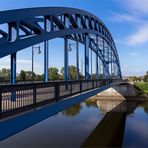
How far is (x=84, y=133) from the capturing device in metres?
21.7

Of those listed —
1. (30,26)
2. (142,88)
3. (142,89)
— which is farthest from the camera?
(142,88)

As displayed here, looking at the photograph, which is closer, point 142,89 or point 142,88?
point 142,89

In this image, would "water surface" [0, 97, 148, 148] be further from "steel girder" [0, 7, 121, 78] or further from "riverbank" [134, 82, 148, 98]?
"riverbank" [134, 82, 148, 98]

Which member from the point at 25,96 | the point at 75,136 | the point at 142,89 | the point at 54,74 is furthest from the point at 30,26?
the point at 142,89

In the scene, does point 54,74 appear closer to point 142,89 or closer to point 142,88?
point 142,89

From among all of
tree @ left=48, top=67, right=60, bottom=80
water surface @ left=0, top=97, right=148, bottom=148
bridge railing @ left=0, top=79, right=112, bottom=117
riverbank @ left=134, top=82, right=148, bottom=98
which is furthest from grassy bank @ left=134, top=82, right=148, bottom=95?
bridge railing @ left=0, top=79, right=112, bottom=117

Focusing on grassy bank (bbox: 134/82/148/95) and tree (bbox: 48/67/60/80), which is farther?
grassy bank (bbox: 134/82/148/95)

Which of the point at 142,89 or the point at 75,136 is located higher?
the point at 142,89

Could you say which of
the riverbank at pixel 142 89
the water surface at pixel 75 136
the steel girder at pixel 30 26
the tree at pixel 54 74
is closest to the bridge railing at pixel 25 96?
the steel girder at pixel 30 26

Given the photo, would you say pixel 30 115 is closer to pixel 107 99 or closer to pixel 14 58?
pixel 14 58

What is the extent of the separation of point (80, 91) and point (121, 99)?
45.3 metres

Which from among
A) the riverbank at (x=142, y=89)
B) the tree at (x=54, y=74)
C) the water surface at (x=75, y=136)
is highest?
the tree at (x=54, y=74)

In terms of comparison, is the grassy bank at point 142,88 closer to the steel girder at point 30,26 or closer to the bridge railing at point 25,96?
the steel girder at point 30,26

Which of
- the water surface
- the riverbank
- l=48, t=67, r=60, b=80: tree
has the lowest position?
the water surface
